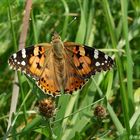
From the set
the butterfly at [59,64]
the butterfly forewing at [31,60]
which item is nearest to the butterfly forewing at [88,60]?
the butterfly at [59,64]

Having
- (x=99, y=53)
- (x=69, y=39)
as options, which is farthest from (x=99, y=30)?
(x=99, y=53)

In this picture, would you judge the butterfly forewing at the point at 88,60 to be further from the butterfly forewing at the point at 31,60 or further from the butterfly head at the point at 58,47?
the butterfly forewing at the point at 31,60

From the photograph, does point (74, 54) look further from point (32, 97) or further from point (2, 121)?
point (2, 121)

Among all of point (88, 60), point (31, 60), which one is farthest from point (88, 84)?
point (31, 60)

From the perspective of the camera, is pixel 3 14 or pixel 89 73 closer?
pixel 89 73

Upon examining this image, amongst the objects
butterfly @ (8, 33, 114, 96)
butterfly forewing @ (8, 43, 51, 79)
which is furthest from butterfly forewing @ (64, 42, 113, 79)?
butterfly forewing @ (8, 43, 51, 79)

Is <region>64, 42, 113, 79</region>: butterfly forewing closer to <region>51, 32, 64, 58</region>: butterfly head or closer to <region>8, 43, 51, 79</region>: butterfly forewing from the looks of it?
<region>51, 32, 64, 58</region>: butterfly head
